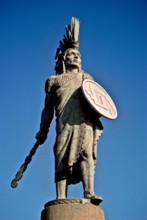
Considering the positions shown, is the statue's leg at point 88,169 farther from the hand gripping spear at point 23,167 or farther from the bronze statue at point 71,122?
the hand gripping spear at point 23,167

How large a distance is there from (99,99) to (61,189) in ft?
5.76

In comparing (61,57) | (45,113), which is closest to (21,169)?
(45,113)

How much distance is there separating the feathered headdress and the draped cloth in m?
0.55

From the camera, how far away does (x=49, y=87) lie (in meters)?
8.60

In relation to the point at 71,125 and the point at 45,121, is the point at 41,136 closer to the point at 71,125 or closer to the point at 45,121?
the point at 45,121

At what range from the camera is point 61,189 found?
752cm

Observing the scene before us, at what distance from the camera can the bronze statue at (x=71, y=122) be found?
7.57 m

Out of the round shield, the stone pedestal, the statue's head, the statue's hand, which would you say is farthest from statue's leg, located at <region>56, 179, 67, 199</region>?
the statue's head

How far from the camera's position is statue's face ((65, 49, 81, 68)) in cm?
874

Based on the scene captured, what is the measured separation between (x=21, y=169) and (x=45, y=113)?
1.21 m

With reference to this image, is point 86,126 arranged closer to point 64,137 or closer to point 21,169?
point 64,137

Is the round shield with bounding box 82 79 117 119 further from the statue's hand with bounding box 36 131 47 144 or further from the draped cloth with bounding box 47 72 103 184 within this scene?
the statue's hand with bounding box 36 131 47 144

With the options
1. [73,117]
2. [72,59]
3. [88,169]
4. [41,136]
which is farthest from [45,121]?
[88,169]

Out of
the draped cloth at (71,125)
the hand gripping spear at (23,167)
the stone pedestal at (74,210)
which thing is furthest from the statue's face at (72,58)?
the stone pedestal at (74,210)
